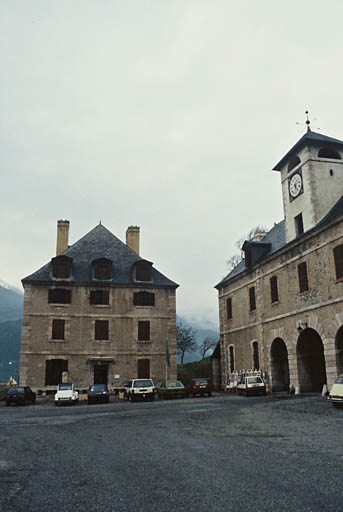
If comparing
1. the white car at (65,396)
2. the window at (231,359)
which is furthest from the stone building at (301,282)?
the white car at (65,396)

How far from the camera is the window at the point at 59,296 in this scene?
36.0m

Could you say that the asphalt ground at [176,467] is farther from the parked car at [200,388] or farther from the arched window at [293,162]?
the arched window at [293,162]

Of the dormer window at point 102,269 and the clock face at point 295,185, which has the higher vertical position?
the clock face at point 295,185

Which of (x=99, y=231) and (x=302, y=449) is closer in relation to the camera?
(x=302, y=449)

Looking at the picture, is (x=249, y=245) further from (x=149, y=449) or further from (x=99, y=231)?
(x=149, y=449)

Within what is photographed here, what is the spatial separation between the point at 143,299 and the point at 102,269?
411cm

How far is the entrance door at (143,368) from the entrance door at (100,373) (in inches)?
101

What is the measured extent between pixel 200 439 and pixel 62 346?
1023 inches

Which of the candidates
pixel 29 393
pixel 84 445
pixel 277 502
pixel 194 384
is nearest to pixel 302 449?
pixel 277 502

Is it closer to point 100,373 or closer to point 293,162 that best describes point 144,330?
point 100,373

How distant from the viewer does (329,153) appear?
94.2 ft

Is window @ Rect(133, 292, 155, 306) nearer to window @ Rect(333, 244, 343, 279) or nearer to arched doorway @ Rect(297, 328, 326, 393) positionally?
arched doorway @ Rect(297, 328, 326, 393)

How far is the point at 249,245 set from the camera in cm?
3278

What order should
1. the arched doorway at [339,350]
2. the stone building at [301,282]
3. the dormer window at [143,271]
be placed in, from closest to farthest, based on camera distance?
the arched doorway at [339,350] < the stone building at [301,282] < the dormer window at [143,271]
